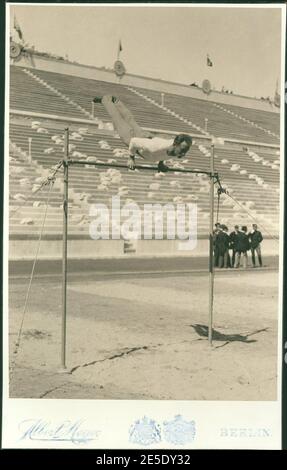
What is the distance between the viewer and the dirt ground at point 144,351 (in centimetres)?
513

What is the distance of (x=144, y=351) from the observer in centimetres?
566

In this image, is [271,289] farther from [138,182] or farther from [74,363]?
[138,182]

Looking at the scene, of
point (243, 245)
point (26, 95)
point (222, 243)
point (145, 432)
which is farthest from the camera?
point (243, 245)

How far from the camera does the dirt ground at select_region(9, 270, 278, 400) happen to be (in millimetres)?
5133

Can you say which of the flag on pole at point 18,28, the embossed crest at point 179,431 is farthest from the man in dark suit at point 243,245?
the flag on pole at point 18,28

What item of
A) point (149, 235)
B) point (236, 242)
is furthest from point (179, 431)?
point (236, 242)

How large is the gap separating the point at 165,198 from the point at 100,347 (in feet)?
20.3

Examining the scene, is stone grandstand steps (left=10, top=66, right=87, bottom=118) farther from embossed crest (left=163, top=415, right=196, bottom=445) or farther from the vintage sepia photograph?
embossed crest (left=163, top=415, right=196, bottom=445)

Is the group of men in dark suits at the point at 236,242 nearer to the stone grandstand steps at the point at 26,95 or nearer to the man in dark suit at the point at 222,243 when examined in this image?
the man in dark suit at the point at 222,243

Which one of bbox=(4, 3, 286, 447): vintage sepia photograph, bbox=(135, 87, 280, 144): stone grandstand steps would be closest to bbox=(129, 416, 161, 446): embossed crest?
bbox=(4, 3, 286, 447): vintage sepia photograph
